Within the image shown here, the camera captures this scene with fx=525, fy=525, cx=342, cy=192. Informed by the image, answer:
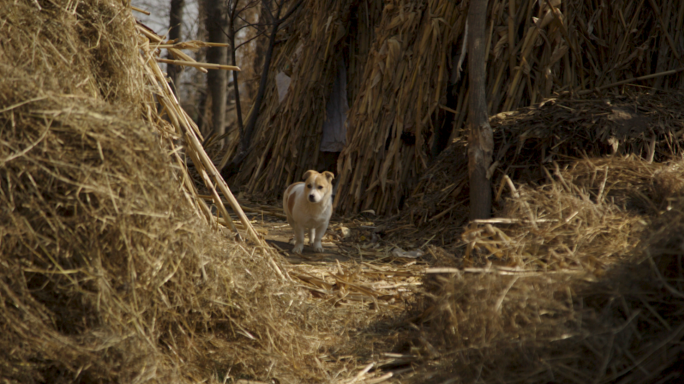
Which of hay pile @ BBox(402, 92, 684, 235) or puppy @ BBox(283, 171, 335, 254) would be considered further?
puppy @ BBox(283, 171, 335, 254)

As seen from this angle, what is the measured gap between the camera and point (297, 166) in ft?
27.6

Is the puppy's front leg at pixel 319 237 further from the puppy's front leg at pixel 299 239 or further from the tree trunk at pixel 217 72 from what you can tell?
the tree trunk at pixel 217 72

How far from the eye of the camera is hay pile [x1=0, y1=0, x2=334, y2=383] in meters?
2.10

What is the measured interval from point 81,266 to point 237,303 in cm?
82

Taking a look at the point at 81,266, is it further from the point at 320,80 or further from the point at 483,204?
the point at 320,80

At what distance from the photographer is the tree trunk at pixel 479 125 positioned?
4824mm

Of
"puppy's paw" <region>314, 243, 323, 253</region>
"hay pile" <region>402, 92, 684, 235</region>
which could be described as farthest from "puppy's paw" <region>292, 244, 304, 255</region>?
"hay pile" <region>402, 92, 684, 235</region>

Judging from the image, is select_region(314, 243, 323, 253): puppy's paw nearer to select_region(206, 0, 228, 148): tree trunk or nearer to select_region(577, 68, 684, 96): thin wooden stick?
select_region(577, 68, 684, 96): thin wooden stick

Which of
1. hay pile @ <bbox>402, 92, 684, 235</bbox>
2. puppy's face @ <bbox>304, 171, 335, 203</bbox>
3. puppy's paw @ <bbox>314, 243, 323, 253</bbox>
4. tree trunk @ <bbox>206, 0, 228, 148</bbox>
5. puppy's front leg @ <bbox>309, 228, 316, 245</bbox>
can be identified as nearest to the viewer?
hay pile @ <bbox>402, 92, 684, 235</bbox>

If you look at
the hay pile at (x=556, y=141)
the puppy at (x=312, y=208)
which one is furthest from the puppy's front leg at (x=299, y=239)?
the hay pile at (x=556, y=141)

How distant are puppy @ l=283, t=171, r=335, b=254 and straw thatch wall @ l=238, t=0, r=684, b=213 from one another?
1.33m

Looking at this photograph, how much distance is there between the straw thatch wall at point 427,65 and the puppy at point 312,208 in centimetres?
133

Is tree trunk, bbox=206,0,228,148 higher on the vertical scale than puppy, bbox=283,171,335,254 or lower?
higher

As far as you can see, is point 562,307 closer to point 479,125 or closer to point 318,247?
point 479,125
